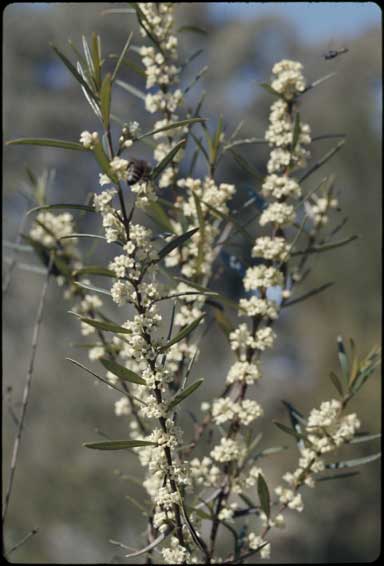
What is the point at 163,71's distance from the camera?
1009 millimetres

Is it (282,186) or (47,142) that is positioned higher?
(282,186)

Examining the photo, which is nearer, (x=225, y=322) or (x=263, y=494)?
(x=263, y=494)

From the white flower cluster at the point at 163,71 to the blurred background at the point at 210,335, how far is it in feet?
0.45

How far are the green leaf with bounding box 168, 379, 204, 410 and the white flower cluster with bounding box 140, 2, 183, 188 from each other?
41cm

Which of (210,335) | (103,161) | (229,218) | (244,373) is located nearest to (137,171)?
(103,161)

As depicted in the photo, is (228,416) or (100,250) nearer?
(228,416)

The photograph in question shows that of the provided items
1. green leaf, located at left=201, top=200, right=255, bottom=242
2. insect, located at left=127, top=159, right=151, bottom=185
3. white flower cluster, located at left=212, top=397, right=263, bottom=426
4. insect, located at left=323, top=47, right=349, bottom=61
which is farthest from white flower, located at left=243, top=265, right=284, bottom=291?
insect, located at left=323, top=47, right=349, bottom=61

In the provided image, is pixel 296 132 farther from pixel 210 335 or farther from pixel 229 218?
pixel 210 335

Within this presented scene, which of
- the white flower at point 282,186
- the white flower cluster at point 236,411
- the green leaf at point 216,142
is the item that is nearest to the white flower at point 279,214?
the white flower at point 282,186

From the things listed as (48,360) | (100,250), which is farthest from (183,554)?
(48,360)

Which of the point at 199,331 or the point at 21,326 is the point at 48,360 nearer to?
the point at 21,326

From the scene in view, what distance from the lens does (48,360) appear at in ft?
34.5

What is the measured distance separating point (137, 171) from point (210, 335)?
32.1 feet

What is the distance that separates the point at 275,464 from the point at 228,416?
7.98 metres
